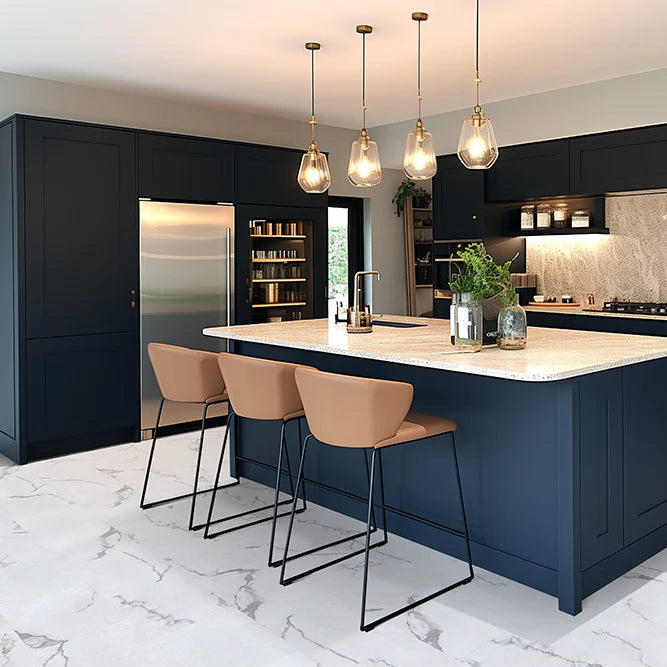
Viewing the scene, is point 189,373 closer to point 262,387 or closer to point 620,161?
point 262,387

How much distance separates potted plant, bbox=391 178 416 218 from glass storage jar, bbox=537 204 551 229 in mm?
1745

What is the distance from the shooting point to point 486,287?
10.9ft

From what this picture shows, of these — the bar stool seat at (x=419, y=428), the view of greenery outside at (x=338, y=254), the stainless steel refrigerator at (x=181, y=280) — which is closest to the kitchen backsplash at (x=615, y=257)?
the view of greenery outside at (x=338, y=254)

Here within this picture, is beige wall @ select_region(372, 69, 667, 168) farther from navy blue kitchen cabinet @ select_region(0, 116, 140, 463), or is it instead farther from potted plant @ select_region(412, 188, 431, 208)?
navy blue kitchen cabinet @ select_region(0, 116, 140, 463)

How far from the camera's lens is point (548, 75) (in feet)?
18.7

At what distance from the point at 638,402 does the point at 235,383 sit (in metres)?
1.81

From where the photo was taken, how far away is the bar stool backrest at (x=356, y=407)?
2.80 metres

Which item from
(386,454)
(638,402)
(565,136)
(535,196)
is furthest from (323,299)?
(638,402)

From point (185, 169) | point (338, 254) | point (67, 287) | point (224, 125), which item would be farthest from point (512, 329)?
point (338, 254)

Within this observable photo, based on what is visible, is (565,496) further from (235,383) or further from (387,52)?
(387,52)

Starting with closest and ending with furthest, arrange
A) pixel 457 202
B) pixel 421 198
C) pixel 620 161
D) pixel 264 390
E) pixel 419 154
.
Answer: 1. pixel 264 390
2. pixel 419 154
3. pixel 620 161
4. pixel 457 202
5. pixel 421 198

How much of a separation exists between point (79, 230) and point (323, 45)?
2117 millimetres

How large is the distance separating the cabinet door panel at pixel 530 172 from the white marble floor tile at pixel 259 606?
3617mm

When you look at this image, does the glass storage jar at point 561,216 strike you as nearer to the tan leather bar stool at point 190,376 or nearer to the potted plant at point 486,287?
the potted plant at point 486,287
